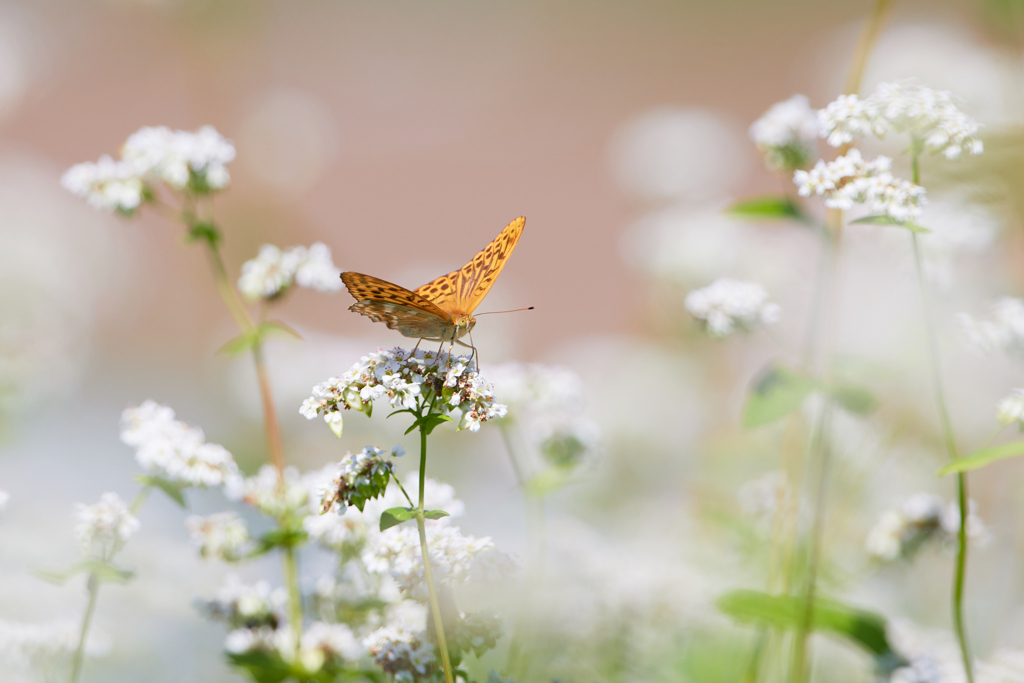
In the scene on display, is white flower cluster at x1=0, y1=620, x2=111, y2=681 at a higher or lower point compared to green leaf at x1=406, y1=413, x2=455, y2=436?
lower

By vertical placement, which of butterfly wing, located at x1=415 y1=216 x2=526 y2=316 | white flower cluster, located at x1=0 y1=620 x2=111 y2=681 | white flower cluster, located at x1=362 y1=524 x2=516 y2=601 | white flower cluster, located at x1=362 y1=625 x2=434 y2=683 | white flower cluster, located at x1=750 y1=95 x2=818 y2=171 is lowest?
white flower cluster, located at x1=0 y1=620 x2=111 y2=681

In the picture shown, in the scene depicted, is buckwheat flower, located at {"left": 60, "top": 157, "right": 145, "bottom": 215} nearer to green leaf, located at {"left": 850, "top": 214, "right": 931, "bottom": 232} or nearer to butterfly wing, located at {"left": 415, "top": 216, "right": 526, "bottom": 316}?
butterfly wing, located at {"left": 415, "top": 216, "right": 526, "bottom": 316}

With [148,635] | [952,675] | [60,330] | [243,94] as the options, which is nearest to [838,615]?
[952,675]

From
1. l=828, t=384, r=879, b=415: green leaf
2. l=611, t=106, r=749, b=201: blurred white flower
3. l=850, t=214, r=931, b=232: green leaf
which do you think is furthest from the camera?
l=611, t=106, r=749, b=201: blurred white flower

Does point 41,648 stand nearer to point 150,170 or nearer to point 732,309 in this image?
point 150,170

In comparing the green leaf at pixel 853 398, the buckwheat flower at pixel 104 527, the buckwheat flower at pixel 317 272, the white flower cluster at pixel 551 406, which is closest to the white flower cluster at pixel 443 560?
the buckwheat flower at pixel 104 527

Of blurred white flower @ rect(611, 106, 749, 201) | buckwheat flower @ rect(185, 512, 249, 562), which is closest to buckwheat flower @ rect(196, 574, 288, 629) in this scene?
buckwheat flower @ rect(185, 512, 249, 562)

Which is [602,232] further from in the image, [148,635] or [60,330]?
[148,635]
